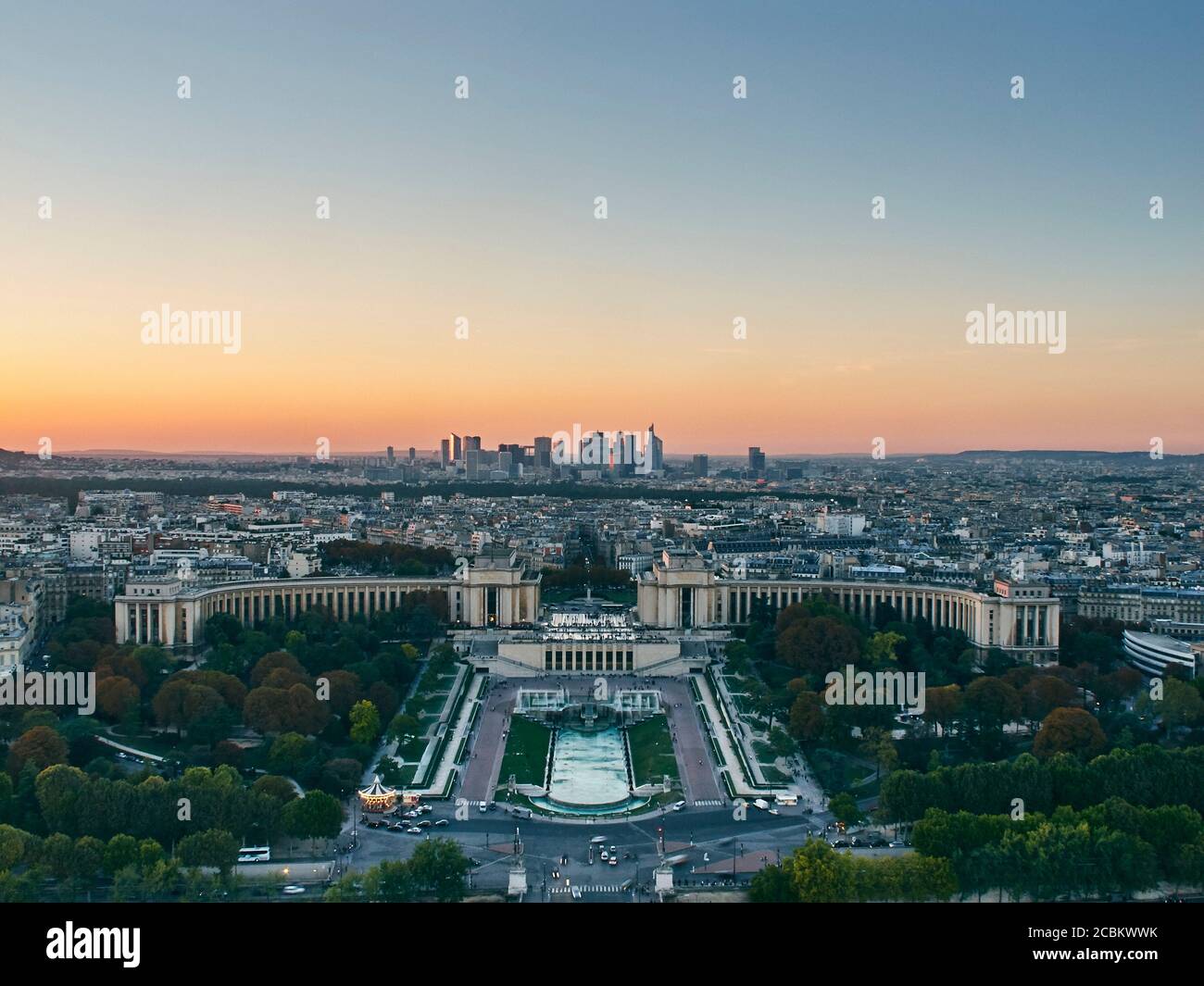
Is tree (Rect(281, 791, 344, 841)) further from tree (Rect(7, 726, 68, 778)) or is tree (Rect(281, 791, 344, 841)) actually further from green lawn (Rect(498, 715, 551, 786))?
tree (Rect(7, 726, 68, 778))

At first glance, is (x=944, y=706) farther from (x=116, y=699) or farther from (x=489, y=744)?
(x=116, y=699)

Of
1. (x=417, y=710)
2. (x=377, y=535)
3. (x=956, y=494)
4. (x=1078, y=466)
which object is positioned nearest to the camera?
(x=417, y=710)

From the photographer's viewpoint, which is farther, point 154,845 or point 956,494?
point 956,494

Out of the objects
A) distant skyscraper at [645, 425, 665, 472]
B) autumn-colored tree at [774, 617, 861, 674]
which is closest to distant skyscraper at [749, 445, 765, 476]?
distant skyscraper at [645, 425, 665, 472]

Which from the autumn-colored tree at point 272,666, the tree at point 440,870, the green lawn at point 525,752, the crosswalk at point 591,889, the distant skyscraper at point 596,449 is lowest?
the crosswalk at point 591,889

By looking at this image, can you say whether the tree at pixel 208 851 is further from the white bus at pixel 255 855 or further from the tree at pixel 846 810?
the tree at pixel 846 810

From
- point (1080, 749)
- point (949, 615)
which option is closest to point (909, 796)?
point (1080, 749)

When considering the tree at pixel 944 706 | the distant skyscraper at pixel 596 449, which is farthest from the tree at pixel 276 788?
the distant skyscraper at pixel 596 449

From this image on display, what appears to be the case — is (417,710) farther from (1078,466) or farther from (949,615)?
(1078,466)
